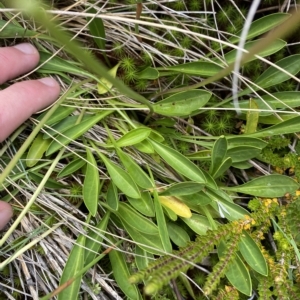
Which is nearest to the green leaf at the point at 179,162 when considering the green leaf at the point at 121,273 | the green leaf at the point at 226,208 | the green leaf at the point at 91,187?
the green leaf at the point at 226,208

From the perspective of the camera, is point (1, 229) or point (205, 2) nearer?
point (1, 229)

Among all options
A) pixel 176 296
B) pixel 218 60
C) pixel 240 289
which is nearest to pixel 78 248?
pixel 176 296

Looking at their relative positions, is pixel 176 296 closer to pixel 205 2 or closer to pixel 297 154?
pixel 297 154

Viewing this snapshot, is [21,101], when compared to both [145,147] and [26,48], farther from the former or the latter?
[145,147]

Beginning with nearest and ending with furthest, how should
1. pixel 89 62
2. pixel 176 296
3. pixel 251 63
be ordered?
pixel 89 62 → pixel 176 296 → pixel 251 63

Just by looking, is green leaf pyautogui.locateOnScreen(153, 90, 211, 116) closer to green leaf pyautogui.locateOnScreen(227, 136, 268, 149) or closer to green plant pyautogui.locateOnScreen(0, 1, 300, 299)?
green plant pyautogui.locateOnScreen(0, 1, 300, 299)

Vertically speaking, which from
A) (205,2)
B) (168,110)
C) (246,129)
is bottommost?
(246,129)

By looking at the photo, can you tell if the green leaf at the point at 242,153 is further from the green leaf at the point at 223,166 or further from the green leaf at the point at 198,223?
the green leaf at the point at 198,223

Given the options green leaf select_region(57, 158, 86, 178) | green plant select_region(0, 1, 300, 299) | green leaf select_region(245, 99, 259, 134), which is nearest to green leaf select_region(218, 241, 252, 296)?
green plant select_region(0, 1, 300, 299)
